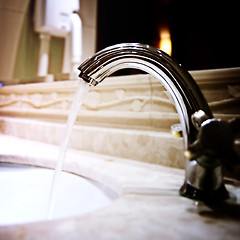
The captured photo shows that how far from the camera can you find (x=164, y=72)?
41 cm

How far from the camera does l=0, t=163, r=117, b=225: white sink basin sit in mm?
540

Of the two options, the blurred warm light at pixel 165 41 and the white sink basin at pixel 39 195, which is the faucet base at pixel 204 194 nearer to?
the white sink basin at pixel 39 195

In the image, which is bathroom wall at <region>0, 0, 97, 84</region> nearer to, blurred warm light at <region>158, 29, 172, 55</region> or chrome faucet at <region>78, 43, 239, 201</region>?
blurred warm light at <region>158, 29, 172, 55</region>

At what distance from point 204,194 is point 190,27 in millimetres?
426

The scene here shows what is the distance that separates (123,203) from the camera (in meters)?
0.36

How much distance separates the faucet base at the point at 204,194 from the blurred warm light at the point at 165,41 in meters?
0.39

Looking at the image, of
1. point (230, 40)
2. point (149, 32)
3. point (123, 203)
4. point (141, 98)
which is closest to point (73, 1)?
point (149, 32)

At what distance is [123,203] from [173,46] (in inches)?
17.7

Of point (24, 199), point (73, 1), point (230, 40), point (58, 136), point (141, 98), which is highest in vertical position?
point (73, 1)

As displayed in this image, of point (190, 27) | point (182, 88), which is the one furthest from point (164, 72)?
point (190, 27)

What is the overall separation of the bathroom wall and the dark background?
1.17 ft

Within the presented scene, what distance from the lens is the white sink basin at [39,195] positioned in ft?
1.77

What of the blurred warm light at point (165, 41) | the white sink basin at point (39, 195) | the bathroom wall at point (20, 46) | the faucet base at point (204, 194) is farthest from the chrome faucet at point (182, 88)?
the bathroom wall at point (20, 46)

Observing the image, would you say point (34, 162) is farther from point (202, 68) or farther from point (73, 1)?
point (73, 1)
